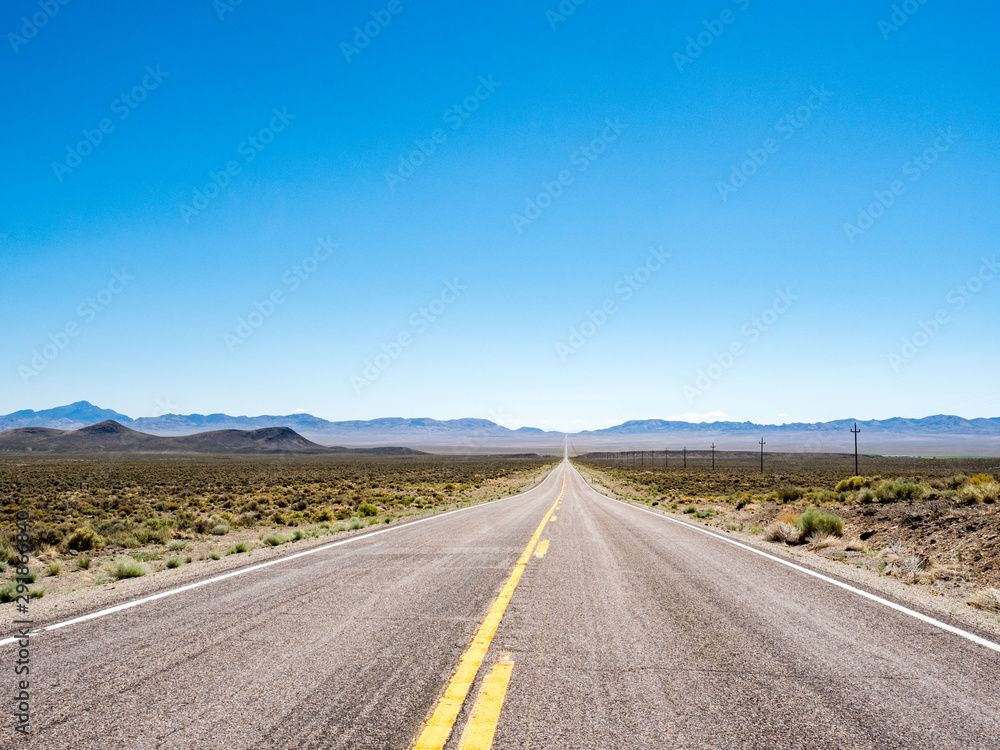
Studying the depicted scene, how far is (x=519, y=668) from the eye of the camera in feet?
14.1

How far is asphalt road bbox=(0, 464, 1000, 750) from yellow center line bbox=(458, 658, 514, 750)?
0.02m

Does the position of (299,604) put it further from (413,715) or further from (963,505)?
(963,505)

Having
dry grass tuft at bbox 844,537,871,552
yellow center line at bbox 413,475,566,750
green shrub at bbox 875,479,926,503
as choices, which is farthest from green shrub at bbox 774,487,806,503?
yellow center line at bbox 413,475,566,750

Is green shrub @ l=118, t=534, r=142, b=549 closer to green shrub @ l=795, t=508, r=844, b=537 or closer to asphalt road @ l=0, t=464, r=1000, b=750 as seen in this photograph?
asphalt road @ l=0, t=464, r=1000, b=750

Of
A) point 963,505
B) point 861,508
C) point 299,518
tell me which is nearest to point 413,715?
point 963,505

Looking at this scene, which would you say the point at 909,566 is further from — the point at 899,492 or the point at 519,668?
the point at 519,668

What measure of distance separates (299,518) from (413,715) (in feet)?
58.3

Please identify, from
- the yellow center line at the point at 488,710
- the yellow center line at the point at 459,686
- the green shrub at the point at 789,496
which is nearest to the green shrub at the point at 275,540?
the yellow center line at the point at 459,686

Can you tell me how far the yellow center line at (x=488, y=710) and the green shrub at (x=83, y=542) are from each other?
12852mm

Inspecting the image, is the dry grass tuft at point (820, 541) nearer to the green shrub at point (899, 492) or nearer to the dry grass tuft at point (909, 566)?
the dry grass tuft at point (909, 566)

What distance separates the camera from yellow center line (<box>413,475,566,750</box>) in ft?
10.4

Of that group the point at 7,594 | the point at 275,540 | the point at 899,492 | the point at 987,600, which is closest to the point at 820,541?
the point at 899,492

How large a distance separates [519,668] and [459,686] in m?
0.59

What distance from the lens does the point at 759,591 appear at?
7.31 meters
